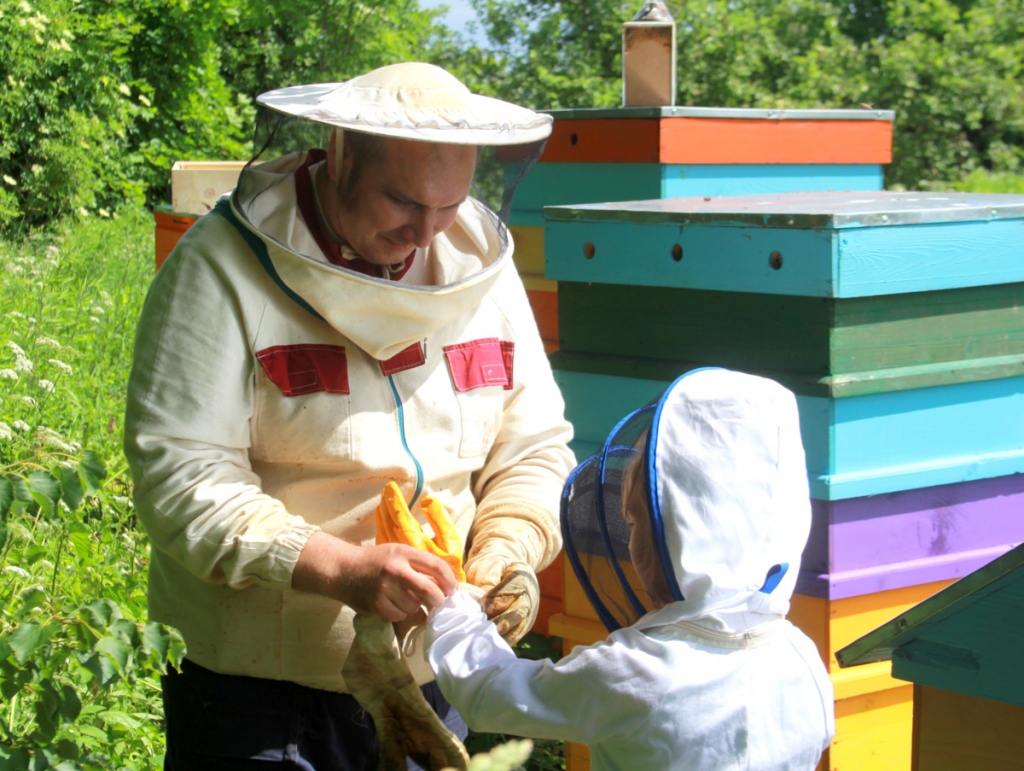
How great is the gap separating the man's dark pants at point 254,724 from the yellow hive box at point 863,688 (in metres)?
0.98

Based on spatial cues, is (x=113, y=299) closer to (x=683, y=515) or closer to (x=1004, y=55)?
(x=683, y=515)

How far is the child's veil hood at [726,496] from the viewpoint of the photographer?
52.6 inches

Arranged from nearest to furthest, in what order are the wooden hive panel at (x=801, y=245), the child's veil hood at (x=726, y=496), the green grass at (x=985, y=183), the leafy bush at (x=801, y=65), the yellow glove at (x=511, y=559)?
the child's veil hood at (x=726, y=496)
the yellow glove at (x=511, y=559)
the wooden hive panel at (x=801, y=245)
the leafy bush at (x=801, y=65)
the green grass at (x=985, y=183)

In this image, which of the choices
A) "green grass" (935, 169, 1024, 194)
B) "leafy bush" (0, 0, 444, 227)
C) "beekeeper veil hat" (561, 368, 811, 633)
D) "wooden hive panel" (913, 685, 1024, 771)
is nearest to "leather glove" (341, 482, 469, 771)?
"beekeeper veil hat" (561, 368, 811, 633)

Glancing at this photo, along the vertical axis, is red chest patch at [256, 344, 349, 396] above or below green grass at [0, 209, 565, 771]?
above

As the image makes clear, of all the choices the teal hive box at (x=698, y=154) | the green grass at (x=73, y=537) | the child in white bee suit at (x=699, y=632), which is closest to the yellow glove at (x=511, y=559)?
the child in white bee suit at (x=699, y=632)

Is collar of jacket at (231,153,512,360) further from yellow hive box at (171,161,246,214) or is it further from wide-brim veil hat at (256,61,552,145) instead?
yellow hive box at (171,161,246,214)

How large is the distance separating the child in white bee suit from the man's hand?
97 mm

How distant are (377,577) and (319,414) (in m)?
0.27

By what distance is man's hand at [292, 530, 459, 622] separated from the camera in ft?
4.98

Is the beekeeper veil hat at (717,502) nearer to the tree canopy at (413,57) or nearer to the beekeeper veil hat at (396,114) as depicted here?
the beekeeper veil hat at (396,114)

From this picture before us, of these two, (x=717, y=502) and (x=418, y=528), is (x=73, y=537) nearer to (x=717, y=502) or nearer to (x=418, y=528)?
(x=418, y=528)

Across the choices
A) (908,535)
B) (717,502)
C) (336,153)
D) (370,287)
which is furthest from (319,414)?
(908,535)

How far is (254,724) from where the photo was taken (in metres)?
1.69
